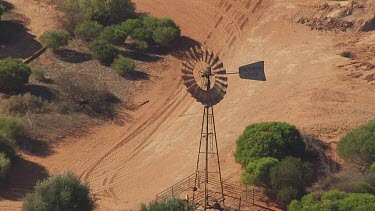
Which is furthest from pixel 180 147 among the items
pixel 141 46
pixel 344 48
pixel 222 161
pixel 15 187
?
pixel 344 48

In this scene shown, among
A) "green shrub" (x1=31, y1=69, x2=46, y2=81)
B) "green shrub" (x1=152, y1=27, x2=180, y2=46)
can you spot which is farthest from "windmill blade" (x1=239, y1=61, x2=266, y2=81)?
"green shrub" (x1=152, y1=27, x2=180, y2=46)

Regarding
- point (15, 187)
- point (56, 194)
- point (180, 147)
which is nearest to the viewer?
point (56, 194)

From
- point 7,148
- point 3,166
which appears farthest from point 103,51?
point 3,166

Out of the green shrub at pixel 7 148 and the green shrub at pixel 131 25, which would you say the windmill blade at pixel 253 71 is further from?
the green shrub at pixel 131 25

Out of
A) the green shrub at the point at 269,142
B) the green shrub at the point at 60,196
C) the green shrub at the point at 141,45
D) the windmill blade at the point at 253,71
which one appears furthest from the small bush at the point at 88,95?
the windmill blade at the point at 253,71

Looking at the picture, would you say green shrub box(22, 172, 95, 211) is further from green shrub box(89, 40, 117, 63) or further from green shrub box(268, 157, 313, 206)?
green shrub box(89, 40, 117, 63)

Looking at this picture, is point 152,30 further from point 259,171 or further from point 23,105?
point 259,171

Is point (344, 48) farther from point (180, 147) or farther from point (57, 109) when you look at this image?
point (57, 109)
